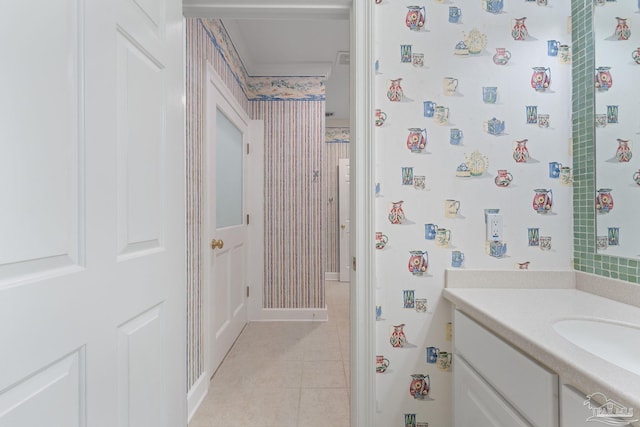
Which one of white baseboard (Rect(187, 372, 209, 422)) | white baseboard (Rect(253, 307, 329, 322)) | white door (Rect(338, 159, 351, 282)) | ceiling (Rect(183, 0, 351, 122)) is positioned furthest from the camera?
white door (Rect(338, 159, 351, 282))

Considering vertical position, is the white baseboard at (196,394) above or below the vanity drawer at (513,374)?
below

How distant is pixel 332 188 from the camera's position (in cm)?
557

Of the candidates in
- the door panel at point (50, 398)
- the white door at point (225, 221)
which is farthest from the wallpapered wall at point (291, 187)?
the door panel at point (50, 398)

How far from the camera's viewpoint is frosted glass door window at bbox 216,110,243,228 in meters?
2.45

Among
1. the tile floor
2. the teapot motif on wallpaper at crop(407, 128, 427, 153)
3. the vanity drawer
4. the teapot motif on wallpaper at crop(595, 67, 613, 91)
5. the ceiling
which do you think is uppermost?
the ceiling

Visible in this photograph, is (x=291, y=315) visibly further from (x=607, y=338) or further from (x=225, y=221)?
(x=607, y=338)

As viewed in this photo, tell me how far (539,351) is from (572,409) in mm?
116

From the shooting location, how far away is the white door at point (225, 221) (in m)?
2.16

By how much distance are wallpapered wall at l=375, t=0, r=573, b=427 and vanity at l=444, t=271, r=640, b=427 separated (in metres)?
0.09

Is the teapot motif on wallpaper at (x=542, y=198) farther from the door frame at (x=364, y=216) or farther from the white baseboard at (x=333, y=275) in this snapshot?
the white baseboard at (x=333, y=275)

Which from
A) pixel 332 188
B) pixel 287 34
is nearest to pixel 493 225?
pixel 287 34

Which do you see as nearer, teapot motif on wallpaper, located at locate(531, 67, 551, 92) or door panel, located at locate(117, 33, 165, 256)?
door panel, located at locate(117, 33, 165, 256)

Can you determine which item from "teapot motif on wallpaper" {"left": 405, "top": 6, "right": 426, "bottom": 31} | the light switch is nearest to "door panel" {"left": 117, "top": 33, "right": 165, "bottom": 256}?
"teapot motif on wallpaper" {"left": 405, "top": 6, "right": 426, "bottom": 31}

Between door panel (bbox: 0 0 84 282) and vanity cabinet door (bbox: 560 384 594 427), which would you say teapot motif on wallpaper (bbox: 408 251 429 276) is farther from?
door panel (bbox: 0 0 84 282)
